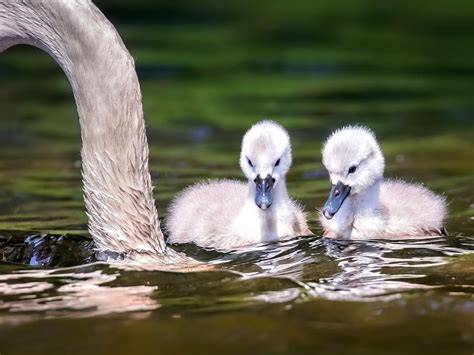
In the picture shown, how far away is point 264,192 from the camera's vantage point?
8555 millimetres

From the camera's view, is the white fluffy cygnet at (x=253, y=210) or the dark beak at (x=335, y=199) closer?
the dark beak at (x=335, y=199)

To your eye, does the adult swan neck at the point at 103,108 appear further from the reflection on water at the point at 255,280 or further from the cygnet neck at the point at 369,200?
the cygnet neck at the point at 369,200

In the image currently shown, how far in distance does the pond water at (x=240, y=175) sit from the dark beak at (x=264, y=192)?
31 centimetres

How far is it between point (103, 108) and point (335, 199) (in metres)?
2.15

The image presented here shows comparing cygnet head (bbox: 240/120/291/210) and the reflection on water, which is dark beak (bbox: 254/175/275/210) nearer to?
cygnet head (bbox: 240/120/291/210)

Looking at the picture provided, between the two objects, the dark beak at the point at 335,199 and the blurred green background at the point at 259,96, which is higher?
the blurred green background at the point at 259,96

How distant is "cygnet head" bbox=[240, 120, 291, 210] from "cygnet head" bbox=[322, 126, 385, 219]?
1.09 ft

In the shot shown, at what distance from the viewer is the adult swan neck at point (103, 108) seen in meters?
6.96

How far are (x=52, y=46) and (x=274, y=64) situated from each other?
14.0 metres

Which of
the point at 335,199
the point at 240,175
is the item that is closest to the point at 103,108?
the point at 335,199

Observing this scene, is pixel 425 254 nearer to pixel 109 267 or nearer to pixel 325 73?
pixel 109 267

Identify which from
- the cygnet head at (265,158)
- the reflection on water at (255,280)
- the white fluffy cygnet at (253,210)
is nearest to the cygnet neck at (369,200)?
the white fluffy cygnet at (253,210)

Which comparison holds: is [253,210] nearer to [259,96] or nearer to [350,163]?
[350,163]

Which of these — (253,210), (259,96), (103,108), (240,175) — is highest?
(259,96)
